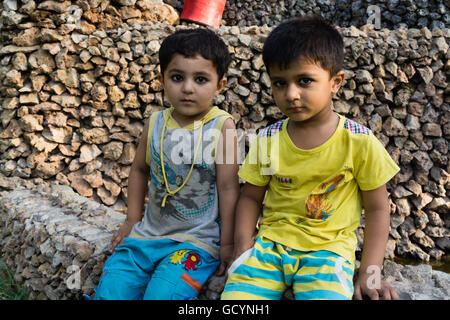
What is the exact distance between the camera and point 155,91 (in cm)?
390

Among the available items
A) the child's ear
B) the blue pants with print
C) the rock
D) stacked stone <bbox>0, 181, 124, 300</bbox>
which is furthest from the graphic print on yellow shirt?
the rock

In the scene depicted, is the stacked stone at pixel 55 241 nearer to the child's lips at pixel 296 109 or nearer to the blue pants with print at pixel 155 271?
the blue pants with print at pixel 155 271

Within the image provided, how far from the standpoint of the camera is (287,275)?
Answer: 1.43 metres

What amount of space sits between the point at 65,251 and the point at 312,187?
1410 millimetres

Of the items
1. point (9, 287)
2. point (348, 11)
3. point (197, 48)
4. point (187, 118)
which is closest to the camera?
point (197, 48)

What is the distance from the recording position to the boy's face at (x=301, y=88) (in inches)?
55.5

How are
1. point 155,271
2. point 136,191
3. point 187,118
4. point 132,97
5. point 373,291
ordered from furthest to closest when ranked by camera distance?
point 132,97, point 136,191, point 187,118, point 155,271, point 373,291

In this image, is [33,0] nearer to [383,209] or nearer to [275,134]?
[275,134]

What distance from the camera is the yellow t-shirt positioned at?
1458 mm

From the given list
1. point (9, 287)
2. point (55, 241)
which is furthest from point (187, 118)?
point (9, 287)

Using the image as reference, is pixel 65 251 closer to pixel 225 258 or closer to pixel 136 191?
pixel 136 191

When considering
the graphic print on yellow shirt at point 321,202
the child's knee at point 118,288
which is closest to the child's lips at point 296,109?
the graphic print on yellow shirt at point 321,202

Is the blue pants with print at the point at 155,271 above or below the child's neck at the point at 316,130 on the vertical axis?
below

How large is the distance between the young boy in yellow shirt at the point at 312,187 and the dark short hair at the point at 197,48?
0.33 metres
